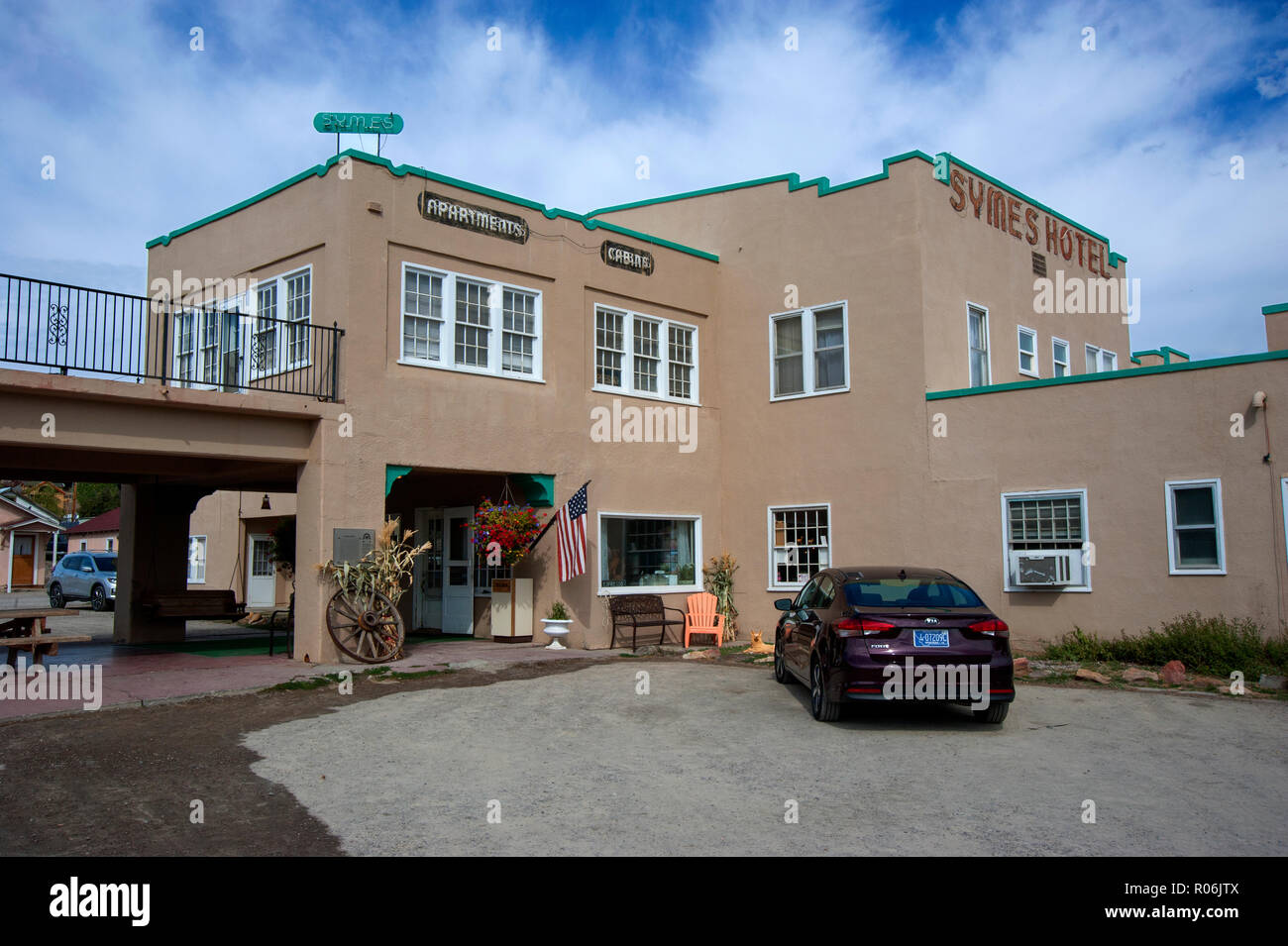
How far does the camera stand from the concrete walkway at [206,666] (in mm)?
10984

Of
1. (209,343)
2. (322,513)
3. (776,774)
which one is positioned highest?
(209,343)

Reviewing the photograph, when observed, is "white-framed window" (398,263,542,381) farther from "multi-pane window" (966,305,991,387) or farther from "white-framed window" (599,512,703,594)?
"multi-pane window" (966,305,991,387)

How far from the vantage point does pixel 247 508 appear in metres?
24.7

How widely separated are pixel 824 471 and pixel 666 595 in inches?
139

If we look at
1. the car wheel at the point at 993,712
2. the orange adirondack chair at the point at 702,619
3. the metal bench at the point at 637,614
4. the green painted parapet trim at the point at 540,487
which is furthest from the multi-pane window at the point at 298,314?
the car wheel at the point at 993,712

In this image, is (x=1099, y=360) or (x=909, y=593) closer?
(x=909, y=593)

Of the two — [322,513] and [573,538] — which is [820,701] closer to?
[573,538]

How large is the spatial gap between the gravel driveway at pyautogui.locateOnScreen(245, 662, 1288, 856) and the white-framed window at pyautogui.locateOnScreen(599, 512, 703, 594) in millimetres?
5582

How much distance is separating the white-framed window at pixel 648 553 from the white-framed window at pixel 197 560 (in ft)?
48.0

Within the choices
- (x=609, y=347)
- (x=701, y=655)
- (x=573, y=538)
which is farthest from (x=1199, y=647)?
(x=609, y=347)

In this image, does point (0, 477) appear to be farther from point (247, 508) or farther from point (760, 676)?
point (760, 676)

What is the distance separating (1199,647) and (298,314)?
516 inches

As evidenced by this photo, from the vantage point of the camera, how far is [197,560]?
88.7 ft

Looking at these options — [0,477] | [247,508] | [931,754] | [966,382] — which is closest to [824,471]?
[966,382]
